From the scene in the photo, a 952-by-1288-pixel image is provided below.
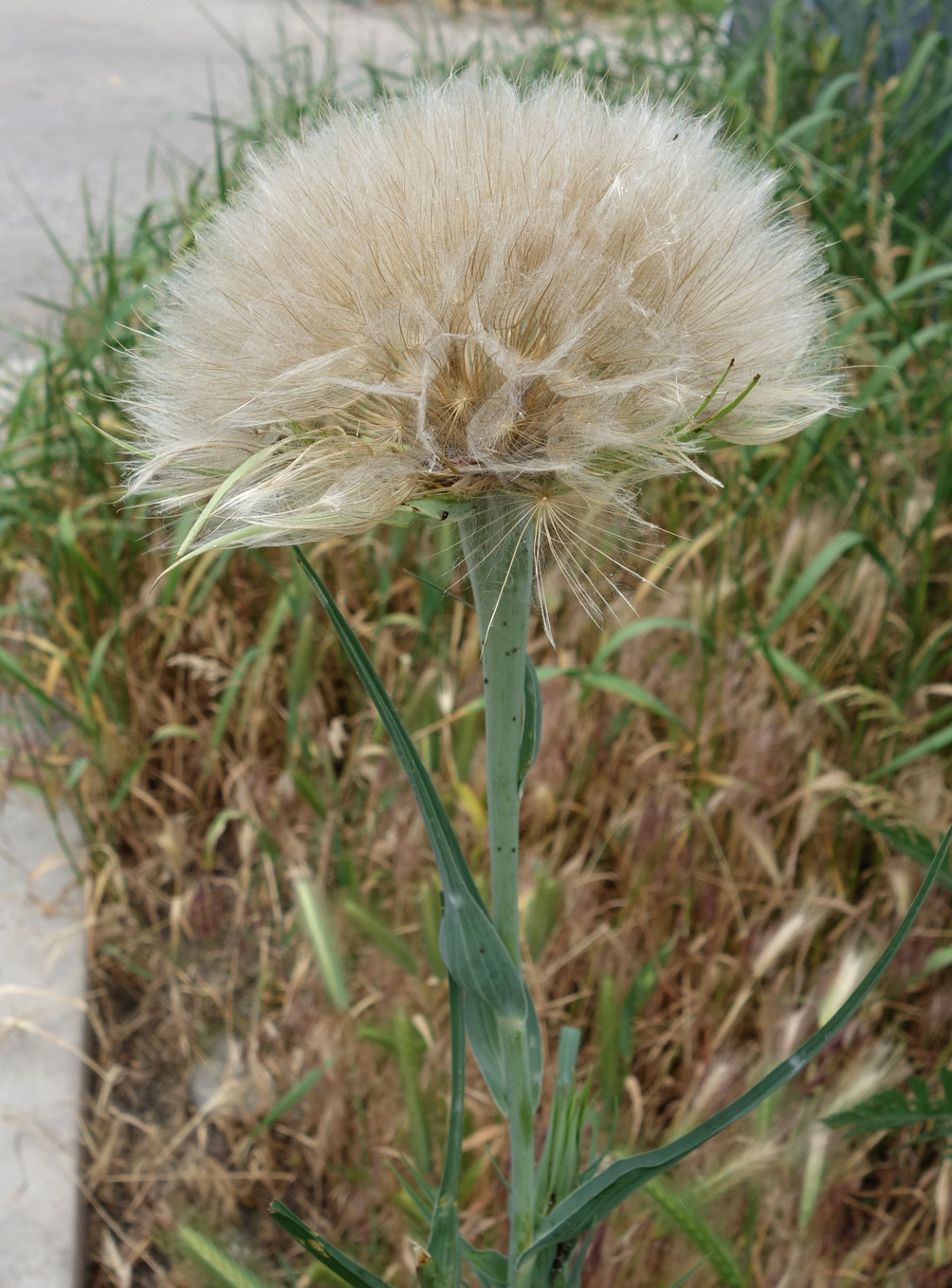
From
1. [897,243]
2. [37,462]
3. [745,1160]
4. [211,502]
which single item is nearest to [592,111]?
[211,502]

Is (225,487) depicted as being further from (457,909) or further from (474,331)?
(457,909)

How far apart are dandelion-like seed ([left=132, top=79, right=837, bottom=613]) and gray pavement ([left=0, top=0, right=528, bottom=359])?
1.99 metres

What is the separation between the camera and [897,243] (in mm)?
1880

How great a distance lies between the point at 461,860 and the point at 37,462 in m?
1.41

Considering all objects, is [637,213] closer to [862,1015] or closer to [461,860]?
[461,860]

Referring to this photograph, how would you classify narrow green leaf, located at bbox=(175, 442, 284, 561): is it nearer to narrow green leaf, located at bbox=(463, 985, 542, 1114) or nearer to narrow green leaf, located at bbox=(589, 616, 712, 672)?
narrow green leaf, located at bbox=(463, 985, 542, 1114)

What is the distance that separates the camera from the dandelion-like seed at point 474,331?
15.7 inches

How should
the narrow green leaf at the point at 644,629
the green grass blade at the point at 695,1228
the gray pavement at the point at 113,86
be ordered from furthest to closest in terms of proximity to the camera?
the gray pavement at the point at 113,86, the narrow green leaf at the point at 644,629, the green grass blade at the point at 695,1228

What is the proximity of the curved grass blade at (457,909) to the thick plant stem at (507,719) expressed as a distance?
0.6 inches

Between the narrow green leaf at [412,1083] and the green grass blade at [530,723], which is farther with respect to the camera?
the narrow green leaf at [412,1083]

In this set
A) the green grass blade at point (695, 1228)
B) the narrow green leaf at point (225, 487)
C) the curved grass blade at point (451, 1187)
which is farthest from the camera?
the green grass blade at point (695, 1228)

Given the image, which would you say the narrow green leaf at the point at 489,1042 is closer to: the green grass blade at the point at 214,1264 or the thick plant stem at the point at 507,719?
the thick plant stem at the point at 507,719

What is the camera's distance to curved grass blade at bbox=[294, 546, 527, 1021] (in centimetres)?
47

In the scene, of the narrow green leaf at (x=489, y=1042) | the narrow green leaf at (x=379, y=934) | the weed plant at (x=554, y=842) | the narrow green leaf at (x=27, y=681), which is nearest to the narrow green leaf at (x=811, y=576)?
the weed plant at (x=554, y=842)
